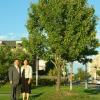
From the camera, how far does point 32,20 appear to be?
31984 millimetres

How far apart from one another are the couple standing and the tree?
943cm

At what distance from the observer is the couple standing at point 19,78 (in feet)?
65.5

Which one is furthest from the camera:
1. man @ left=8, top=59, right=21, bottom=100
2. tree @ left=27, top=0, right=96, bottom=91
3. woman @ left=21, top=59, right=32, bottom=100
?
tree @ left=27, top=0, right=96, bottom=91

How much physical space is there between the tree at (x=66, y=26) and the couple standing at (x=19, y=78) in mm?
9427

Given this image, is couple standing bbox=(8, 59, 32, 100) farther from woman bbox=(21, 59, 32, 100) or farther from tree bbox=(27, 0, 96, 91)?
tree bbox=(27, 0, 96, 91)

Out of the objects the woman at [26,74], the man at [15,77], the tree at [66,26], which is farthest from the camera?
the tree at [66,26]

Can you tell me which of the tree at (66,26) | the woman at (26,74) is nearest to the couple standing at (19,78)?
the woman at (26,74)

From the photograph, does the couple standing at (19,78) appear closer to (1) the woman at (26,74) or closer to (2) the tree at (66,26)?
(1) the woman at (26,74)

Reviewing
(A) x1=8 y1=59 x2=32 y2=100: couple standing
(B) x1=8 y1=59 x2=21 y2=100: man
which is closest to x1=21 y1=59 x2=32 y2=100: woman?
(A) x1=8 y1=59 x2=32 y2=100: couple standing

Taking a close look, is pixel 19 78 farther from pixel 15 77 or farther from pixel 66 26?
pixel 66 26

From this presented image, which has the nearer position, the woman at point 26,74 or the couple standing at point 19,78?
the couple standing at point 19,78

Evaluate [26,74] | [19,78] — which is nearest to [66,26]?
[26,74]

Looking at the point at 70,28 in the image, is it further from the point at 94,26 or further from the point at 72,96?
the point at 72,96

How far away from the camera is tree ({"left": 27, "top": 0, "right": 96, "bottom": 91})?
99.1 ft
